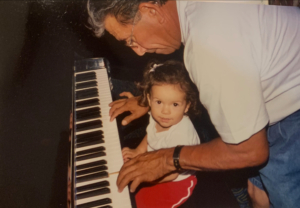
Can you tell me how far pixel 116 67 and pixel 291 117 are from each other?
3.89ft

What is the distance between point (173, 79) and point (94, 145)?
1.78 feet

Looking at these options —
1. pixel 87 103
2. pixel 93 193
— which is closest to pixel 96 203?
pixel 93 193

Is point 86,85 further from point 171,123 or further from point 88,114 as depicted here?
point 171,123

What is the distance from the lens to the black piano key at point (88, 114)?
116cm

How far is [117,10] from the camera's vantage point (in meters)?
0.93

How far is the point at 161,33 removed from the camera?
0.97 m

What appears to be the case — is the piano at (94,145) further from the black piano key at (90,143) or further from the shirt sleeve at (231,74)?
the shirt sleeve at (231,74)

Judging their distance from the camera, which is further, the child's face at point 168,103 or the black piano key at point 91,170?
the child's face at point 168,103

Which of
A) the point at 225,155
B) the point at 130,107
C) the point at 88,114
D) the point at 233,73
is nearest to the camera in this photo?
the point at 233,73

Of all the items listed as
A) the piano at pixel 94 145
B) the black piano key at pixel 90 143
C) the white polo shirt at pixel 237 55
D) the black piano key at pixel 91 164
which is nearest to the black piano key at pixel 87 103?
the piano at pixel 94 145

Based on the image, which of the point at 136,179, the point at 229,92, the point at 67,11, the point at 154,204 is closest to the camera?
the point at 229,92

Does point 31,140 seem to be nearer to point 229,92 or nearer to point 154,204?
point 154,204

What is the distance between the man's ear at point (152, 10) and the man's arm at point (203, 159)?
0.54 meters

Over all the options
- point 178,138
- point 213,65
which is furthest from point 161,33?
point 178,138
